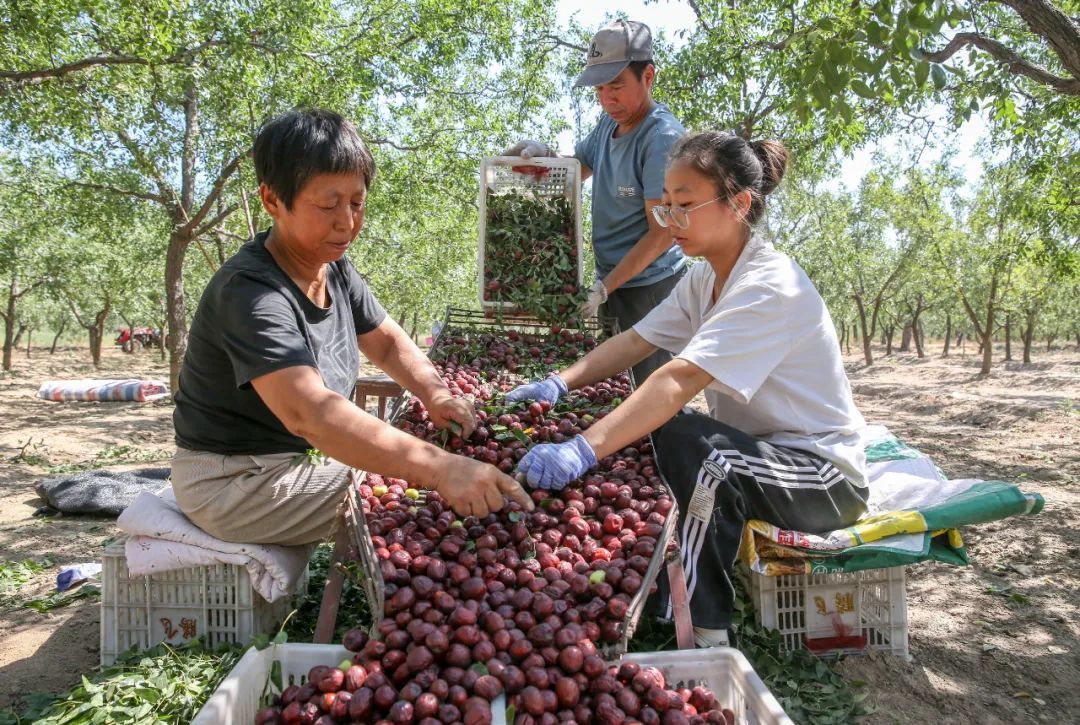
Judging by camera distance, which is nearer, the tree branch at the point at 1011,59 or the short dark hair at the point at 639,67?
the short dark hair at the point at 639,67

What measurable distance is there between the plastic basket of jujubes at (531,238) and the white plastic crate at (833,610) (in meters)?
2.17

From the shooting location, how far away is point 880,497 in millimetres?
3301

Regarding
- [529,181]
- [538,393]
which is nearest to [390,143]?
[529,181]

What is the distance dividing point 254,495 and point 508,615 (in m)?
1.16

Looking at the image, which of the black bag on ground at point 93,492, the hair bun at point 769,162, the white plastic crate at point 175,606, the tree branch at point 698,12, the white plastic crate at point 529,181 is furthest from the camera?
the tree branch at point 698,12

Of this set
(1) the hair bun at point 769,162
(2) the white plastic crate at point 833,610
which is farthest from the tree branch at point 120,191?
(2) the white plastic crate at point 833,610

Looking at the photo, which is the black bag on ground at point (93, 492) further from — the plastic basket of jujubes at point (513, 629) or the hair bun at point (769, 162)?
the hair bun at point (769, 162)

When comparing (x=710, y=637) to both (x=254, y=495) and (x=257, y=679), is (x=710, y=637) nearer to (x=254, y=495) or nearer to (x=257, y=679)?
(x=257, y=679)

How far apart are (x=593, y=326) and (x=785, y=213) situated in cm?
2580

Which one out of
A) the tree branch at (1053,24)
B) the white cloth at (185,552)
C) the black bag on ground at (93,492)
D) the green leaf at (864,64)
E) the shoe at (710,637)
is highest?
the tree branch at (1053,24)

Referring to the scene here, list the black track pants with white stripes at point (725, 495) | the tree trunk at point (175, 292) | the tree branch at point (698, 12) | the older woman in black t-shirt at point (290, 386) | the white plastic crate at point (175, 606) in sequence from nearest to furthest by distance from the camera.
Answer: the older woman in black t-shirt at point (290, 386) < the black track pants with white stripes at point (725, 495) < the white plastic crate at point (175, 606) < the tree branch at point (698, 12) < the tree trunk at point (175, 292)

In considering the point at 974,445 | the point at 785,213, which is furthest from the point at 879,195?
the point at 974,445

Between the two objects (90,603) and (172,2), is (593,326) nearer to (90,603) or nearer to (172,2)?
(90,603)

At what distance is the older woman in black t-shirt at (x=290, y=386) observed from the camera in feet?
7.58
